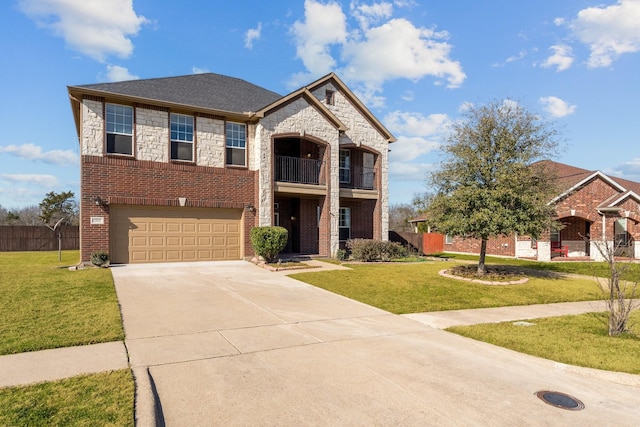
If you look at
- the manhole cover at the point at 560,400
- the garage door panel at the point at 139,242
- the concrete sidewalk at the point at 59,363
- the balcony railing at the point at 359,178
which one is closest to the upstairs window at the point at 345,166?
the balcony railing at the point at 359,178

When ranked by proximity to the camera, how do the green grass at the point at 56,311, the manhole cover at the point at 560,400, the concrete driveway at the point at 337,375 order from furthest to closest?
1. the green grass at the point at 56,311
2. the manhole cover at the point at 560,400
3. the concrete driveway at the point at 337,375

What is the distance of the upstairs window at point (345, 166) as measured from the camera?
21.0 metres

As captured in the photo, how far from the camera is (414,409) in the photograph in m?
3.84

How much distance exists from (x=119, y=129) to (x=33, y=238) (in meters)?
16.7

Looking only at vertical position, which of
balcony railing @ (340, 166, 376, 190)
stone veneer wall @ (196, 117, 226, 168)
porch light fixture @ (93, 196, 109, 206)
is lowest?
porch light fixture @ (93, 196, 109, 206)

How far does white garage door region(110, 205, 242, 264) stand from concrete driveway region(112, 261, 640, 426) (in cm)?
764

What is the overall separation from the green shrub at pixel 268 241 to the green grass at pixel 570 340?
→ 901 centimetres

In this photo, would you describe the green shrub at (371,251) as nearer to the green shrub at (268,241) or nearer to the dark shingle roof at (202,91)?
the green shrub at (268,241)

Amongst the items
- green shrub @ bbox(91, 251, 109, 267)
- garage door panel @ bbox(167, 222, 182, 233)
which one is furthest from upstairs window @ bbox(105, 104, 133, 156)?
green shrub @ bbox(91, 251, 109, 267)

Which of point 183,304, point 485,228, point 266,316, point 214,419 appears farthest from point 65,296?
point 485,228

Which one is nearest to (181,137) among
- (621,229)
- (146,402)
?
(146,402)

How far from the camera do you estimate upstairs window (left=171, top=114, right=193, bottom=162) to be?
15805 millimetres

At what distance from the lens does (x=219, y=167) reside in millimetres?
16500

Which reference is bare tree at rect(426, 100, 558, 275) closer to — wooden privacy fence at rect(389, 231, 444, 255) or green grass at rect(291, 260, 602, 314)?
green grass at rect(291, 260, 602, 314)
